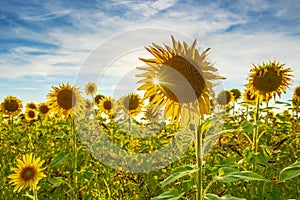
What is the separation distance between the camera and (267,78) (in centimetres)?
418

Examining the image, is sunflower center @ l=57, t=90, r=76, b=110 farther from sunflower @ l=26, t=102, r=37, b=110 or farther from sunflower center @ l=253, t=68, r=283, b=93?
sunflower @ l=26, t=102, r=37, b=110

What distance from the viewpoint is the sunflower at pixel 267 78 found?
4.16 metres

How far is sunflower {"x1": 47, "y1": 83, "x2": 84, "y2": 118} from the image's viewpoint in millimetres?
5188

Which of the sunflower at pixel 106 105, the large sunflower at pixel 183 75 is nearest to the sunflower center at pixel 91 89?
the sunflower at pixel 106 105

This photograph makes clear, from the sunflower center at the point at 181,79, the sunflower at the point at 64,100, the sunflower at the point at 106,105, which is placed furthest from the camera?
the sunflower at the point at 106,105

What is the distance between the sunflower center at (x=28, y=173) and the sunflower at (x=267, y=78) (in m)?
2.67

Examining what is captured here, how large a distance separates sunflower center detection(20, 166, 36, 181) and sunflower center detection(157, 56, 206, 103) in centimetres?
191

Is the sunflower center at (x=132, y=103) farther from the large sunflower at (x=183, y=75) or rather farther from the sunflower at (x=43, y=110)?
the large sunflower at (x=183, y=75)

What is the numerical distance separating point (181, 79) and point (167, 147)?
9.61ft

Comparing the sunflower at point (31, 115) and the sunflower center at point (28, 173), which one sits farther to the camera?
the sunflower at point (31, 115)

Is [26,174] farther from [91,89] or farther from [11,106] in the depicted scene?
[91,89]

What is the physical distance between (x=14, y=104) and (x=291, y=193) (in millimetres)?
6260

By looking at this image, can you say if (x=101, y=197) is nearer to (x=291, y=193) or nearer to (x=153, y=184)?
(x=153, y=184)

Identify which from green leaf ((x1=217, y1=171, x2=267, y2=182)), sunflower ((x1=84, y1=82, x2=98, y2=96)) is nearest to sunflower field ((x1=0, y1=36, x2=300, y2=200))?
green leaf ((x1=217, y1=171, x2=267, y2=182))
